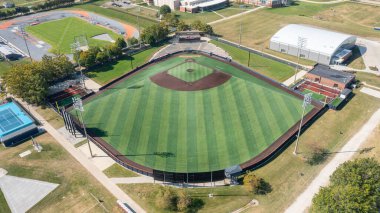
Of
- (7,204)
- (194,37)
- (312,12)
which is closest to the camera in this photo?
(7,204)

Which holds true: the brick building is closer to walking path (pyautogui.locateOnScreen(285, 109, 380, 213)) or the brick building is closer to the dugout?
walking path (pyautogui.locateOnScreen(285, 109, 380, 213))

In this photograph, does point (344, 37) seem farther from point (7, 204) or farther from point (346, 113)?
point (7, 204)

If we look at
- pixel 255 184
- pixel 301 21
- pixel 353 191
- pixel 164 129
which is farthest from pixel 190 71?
pixel 301 21

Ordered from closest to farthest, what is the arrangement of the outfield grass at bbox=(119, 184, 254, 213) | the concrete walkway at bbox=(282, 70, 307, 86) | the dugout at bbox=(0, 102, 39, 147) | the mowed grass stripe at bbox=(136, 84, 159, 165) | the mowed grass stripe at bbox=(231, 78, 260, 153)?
the outfield grass at bbox=(119, 184, 254, 213), the mowed grass stripe at bbox=(136, 84, 159, 165), the mowed grass stripe at bbox=(231, 78, 260, 153), the dugout at bbox=(0, 102, 39, 147), the concrete walkway at bbox=(282, 70, 307, 86)

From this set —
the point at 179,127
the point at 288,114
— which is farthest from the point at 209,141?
the point at 288,114

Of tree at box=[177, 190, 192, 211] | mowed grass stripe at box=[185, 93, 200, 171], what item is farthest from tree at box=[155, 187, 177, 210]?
mowed grass stripe at box=[185, 93, 200, 171]

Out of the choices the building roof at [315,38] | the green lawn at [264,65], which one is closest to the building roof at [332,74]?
the green lawn at [264,65]
